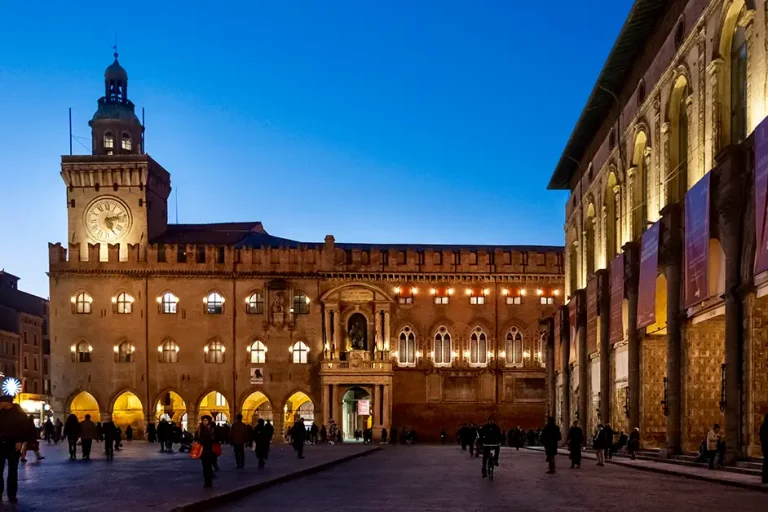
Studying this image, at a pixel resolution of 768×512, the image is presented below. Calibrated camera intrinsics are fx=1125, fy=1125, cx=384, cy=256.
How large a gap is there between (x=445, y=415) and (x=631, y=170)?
36.8 m

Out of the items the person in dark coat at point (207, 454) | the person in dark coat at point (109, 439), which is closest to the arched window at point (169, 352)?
the person in dark coat at point (109, 439)

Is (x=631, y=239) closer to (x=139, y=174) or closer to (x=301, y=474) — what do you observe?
(x=301, y=474)

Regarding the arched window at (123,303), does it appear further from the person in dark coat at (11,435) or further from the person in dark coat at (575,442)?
the person in dark coat at (11,435)

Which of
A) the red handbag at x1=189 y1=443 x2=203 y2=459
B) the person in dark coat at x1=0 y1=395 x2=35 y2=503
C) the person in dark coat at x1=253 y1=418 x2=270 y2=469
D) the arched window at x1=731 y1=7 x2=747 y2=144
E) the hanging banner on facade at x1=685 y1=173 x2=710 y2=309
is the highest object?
the arched window at x1=731 y1=7 x2=747 y2=144

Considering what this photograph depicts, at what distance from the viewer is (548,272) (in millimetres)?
76562

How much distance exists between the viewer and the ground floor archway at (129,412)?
7406 centimetres

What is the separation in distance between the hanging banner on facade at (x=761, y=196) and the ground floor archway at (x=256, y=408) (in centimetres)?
5459

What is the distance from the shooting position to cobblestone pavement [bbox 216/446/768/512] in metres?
17.5

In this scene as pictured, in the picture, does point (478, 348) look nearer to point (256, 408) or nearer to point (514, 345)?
point (514, 345)

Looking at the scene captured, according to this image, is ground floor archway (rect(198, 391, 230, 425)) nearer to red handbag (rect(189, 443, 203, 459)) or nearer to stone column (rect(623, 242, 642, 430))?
stone column (rect(623, 242, 642, 430))

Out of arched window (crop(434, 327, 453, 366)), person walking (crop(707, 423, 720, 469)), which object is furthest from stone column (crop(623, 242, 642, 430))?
arched window (crop(434, 327, 453, 366))

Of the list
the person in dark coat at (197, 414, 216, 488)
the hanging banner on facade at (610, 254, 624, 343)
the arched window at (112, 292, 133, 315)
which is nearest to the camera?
the person in dark coat at (197, 414, 216, 488)

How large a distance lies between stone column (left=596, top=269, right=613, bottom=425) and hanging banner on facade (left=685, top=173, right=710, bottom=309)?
1452 cm

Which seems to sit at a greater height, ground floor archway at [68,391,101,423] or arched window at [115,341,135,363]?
arched window at [115,341,135,363]
